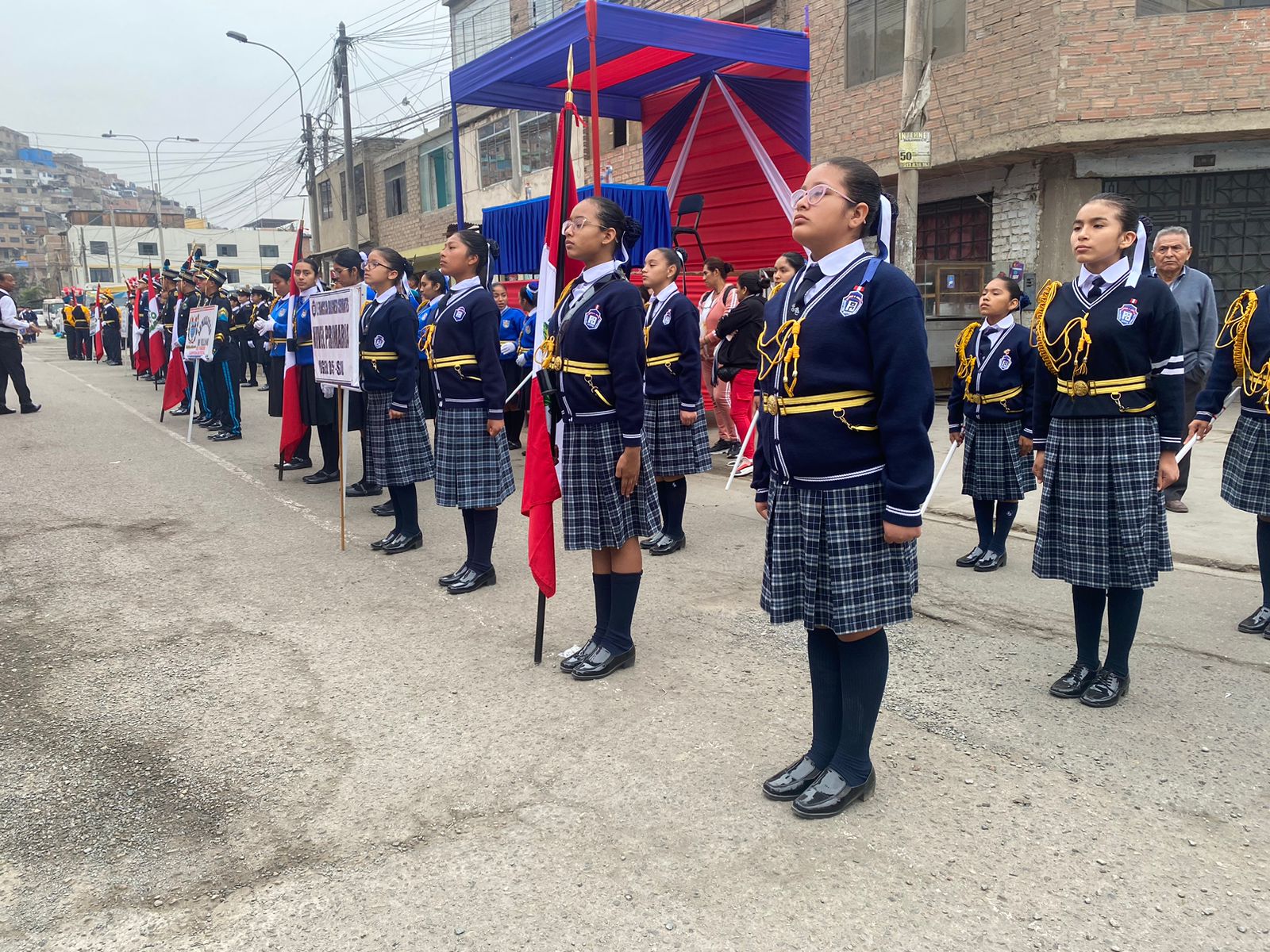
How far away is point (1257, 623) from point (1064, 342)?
1.81 meters

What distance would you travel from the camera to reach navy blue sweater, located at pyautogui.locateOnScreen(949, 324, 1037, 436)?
203 inches

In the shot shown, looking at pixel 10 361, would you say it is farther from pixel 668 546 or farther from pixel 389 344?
pixel 668 546

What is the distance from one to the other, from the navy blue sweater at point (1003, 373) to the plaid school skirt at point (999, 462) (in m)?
0.06

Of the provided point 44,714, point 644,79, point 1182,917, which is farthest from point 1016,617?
point 644,79

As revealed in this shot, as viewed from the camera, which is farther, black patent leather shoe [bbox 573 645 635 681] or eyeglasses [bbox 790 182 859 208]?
black patent leather shoe [bbox 573 645 635 681]

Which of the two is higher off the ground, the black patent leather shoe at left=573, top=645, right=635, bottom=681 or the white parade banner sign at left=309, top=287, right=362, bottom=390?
the white parade banner sign at left=309, top=287, right=362, bottom=390

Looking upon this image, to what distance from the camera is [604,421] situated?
12.9ft

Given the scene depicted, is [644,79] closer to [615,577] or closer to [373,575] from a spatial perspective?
[373,575]

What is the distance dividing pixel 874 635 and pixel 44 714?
313cm

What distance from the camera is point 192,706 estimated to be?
3.66 m

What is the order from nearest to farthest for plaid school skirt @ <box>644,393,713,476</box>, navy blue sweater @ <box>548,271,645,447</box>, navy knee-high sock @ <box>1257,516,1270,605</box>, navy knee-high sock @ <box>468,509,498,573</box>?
navy blue sweater @ <box>548,271,645,447</box> < navy knee-high sock @ <box>1257,516,1270,605</box> < navy knee-high sock @ <box>468,509,498,573</box> < plaid school skirt @ <box>644,393,713,476</box>

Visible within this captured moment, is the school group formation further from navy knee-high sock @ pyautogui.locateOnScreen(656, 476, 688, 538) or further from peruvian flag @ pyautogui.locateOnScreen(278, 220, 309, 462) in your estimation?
peruvian flag @ pyautogui.locateOnScreen(278, 220, 309, 462)

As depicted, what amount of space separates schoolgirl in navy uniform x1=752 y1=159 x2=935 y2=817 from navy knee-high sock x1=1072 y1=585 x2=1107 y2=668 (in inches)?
47.1

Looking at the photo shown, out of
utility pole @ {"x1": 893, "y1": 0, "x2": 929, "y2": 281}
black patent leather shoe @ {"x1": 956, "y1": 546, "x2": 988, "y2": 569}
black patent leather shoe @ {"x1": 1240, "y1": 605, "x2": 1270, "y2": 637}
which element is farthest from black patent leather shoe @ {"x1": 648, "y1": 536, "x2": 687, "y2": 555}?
utility pole @ {"x1": 893, "y1": 0, "x2": 929, "y2": 281}
